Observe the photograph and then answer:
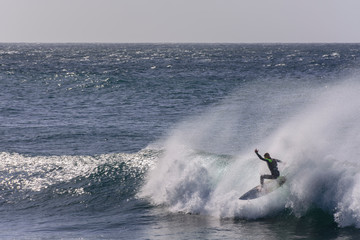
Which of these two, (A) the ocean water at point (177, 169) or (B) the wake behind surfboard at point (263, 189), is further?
(B) the wake behind surfboard at point (263, 189)

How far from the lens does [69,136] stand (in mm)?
31375

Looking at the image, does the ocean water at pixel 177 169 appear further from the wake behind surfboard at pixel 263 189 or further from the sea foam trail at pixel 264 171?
the wake behind surfboard at pixel 263 189

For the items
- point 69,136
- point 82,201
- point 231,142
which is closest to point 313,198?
point 82,201

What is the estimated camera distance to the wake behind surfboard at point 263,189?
59.0 feet

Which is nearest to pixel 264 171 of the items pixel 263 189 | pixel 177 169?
pixel 263 189

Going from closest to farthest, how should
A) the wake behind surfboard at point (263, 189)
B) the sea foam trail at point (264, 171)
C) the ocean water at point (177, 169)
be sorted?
the ocean water at point (177, 169) → the sea foam trail at point (264, 171) → the wake behind surfboard at point (263, 189)

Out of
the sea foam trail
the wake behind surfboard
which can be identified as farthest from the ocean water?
the wake behind surfboard

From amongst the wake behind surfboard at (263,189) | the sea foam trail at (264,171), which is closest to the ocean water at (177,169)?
the sea foam trail at (264,171)

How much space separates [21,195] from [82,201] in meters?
2.97

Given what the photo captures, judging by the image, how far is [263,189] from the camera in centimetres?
1805

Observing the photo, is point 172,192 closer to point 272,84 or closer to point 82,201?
point 82,201

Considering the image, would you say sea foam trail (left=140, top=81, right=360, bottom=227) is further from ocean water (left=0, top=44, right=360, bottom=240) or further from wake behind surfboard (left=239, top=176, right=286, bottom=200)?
wake behind surfboard (left=239, top=176, right=286, bottom=200)

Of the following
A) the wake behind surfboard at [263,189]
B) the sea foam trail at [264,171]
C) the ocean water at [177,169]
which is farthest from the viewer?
the wake behind surfboard at [263,189]

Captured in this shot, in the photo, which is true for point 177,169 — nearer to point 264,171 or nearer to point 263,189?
point 264,171
